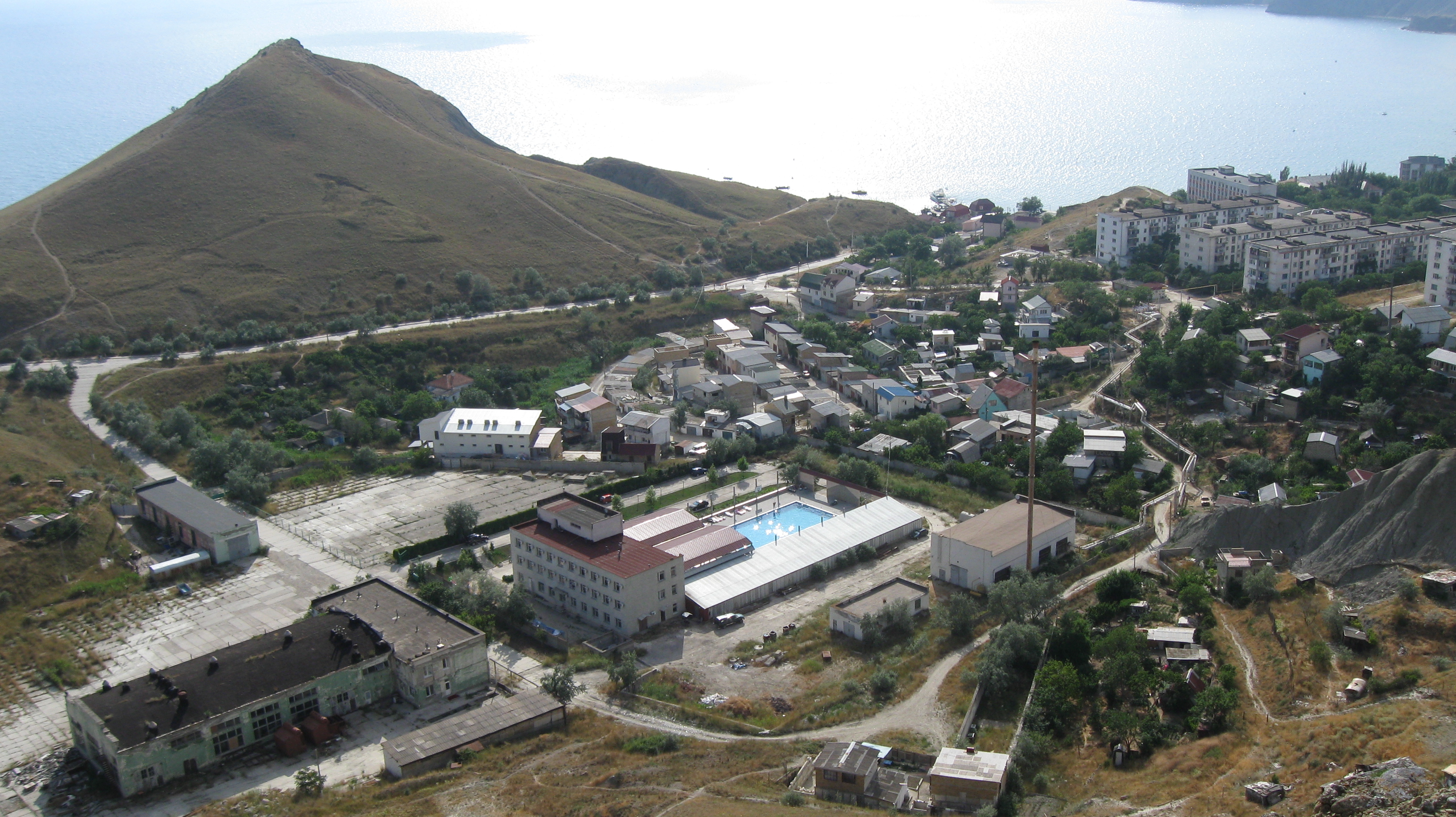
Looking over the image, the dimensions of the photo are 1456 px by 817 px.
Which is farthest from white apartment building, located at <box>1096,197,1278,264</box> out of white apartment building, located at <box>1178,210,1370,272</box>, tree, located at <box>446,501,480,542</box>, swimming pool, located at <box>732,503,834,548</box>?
tree, located at <box>446,501,480,542</box>

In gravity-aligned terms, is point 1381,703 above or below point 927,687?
above

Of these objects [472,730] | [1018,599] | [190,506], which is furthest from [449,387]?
[1018,599]

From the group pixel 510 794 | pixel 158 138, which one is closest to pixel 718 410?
pixel 510 794

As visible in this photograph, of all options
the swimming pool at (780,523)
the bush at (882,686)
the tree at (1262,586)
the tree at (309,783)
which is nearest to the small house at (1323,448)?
the tree at (1262,586)

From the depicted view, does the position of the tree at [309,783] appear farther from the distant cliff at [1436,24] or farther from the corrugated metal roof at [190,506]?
the distant cliff at [1436,24]

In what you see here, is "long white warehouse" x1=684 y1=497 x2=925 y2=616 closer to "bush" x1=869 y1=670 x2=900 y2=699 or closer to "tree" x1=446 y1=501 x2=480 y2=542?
"bush" x1=869 y1=670 x2=900 y2=699

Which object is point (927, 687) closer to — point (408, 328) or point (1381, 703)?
point (1381, 703)
